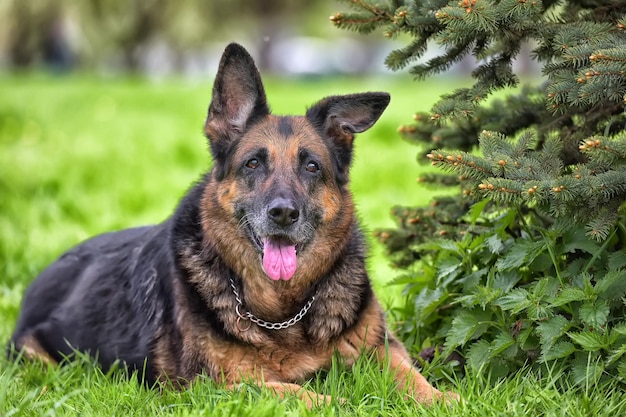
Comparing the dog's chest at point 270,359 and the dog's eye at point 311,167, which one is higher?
the dog's eye at point 311,167

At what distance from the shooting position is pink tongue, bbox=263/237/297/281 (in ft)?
13.1

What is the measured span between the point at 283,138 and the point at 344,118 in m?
0.37

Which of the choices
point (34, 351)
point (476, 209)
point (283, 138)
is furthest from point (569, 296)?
point (34, 351)

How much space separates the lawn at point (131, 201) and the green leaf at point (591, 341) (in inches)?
7.4

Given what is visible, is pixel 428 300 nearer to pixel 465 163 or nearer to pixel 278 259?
pixel 278 259

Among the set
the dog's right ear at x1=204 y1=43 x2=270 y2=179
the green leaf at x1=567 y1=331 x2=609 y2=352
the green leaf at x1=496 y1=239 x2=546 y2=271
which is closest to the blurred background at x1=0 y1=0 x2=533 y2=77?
the dog's right ear at x1=204 y1=43 x2=270 y2=179

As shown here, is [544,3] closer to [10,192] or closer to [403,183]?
[403,183]

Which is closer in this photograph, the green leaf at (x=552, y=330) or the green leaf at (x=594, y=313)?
the green leaf at (x=594, y=313)

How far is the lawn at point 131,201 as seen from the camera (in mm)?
3609

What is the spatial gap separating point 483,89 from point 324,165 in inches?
35.2

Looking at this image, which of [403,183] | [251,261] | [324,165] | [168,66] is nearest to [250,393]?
[251,261]

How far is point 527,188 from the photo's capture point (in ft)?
11.5

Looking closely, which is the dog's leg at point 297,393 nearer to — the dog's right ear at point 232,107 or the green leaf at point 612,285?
the dog's right ear at point 232,107

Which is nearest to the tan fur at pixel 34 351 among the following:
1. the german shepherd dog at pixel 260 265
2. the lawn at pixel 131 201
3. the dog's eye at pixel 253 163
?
the lawn at pixel 131 201
